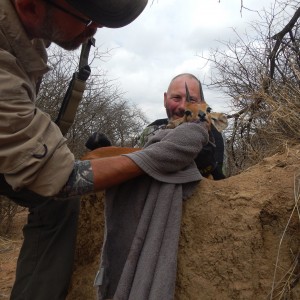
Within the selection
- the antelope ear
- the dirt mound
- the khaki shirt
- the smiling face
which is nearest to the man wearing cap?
the khaki shirt

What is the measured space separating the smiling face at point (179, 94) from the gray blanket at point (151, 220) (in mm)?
912

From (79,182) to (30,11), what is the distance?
801 millimetres

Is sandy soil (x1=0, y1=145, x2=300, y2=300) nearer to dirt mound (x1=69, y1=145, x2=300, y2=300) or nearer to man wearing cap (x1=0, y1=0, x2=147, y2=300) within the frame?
dirt mound (x1=69, y1=145, x2=300, y2=300)

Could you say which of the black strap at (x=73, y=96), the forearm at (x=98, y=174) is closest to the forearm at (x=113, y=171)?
the forearm at (x=98, y=174)

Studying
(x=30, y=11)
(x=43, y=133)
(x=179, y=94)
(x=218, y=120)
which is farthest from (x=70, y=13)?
(x=179, y=94)

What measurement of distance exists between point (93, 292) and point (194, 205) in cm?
78

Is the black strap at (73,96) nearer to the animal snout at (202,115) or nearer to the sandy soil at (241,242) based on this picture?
the animal snout at (202,115)

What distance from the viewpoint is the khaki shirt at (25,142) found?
1.57m

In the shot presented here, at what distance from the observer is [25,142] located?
5.19 ft

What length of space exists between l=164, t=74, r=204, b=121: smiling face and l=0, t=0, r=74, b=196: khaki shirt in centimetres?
127

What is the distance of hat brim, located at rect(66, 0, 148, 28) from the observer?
5.58 ft

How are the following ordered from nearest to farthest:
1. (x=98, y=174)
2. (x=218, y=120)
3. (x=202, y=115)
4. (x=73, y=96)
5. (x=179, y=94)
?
(x=98, y=174) < (x=202, y=115) < (x=218, y=120) < (x=73, y=96) < (x=179, y=94)

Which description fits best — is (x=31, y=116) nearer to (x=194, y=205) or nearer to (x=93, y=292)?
(x=194, y=205)

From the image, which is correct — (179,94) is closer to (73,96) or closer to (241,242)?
(73,96)
